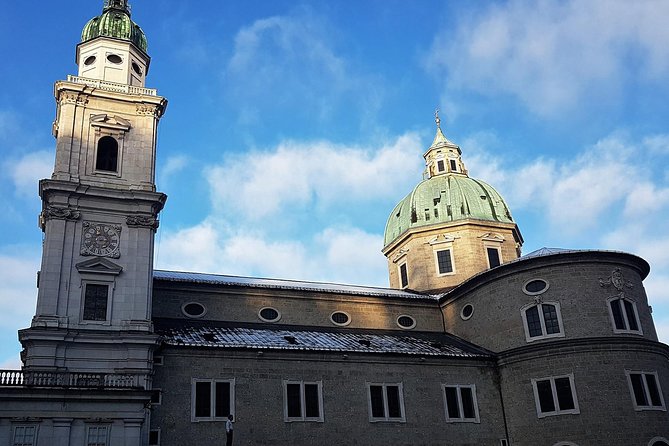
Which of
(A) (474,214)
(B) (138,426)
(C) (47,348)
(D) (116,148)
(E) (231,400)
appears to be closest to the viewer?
(B) (138,426)

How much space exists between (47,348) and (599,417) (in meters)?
Result: 28.2

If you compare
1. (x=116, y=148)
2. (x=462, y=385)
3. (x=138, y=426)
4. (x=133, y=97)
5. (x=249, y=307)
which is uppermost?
(x=133, y=97)

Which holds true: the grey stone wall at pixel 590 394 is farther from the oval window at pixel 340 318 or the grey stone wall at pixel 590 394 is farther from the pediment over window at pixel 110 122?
the pediment over window at pixel 110 122

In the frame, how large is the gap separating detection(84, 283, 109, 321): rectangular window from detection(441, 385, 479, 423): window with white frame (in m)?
19.3

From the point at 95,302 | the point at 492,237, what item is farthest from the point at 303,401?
the point at 492,237

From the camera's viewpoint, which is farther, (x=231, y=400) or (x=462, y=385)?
(x=462, y=385)

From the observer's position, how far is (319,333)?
4106 cm

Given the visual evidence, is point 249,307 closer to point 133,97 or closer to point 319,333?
point 319,333

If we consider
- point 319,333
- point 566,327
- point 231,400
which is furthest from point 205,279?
point 566,327

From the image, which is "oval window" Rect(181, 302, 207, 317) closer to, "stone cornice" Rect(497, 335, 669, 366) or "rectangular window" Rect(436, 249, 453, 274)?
"stone cornice" Rect(497, 335, 669, 366)

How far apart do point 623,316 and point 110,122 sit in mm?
31558

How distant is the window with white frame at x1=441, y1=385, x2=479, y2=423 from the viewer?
37000mm

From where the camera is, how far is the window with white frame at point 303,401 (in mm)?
33719

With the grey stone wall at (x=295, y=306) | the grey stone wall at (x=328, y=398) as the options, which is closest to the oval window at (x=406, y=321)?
the grey stone wall at (x=295, y=306)
